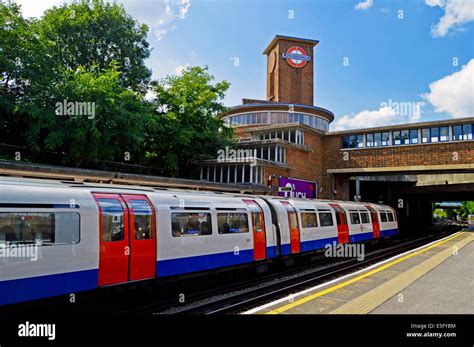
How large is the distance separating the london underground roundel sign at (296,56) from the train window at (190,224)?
4954cm

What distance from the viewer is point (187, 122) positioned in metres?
28.4

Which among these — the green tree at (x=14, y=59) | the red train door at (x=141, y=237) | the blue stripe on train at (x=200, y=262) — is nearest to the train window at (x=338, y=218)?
the blue stripe on train at (x=200, y=262)

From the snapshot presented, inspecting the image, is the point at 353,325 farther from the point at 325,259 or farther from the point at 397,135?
the point at 397,135

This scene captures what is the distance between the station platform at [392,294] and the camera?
24.3ft

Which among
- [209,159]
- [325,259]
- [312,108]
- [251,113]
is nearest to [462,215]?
[312,108]

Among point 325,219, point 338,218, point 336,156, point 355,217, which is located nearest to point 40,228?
point 325,219

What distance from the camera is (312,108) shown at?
146 ft

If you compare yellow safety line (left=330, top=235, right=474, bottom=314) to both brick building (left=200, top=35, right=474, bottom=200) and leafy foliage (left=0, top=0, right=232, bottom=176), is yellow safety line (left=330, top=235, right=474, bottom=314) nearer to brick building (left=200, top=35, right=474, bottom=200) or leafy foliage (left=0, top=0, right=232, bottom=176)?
brick building (left=200, top=35, right=474, bottom=200)

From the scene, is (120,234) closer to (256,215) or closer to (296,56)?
(256,215)

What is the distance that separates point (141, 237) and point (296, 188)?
19.8 meters

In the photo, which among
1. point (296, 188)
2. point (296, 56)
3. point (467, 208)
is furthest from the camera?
point (467, 208)

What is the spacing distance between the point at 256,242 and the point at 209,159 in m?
16.5

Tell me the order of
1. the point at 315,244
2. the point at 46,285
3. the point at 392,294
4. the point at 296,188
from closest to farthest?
the point at 46,285, the point at 392,294, the point at 315,244, the point at 296,188

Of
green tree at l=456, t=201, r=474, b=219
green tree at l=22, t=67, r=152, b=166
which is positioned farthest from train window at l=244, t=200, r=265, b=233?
green tree at l=456, t=201, r=474, b=219
